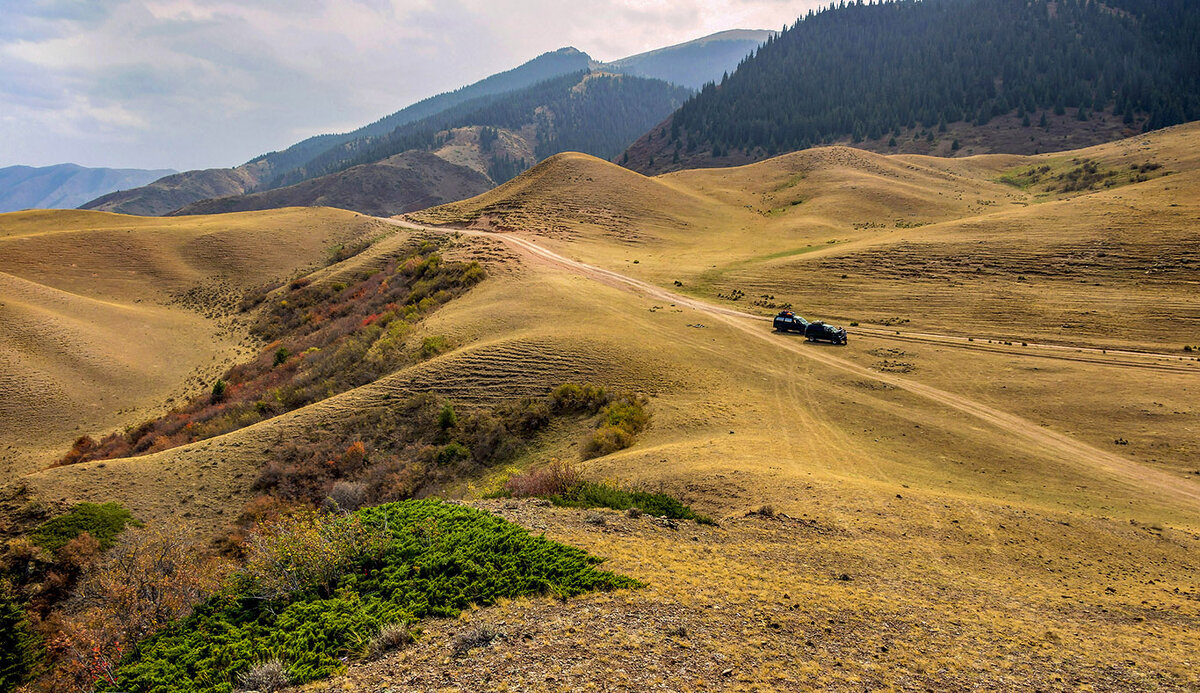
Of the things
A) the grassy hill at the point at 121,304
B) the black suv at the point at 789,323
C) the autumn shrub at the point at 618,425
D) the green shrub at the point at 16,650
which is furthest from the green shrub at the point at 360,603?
the grassy hill at the point at 121,304

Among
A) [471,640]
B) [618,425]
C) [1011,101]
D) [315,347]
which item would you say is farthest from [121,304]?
[1011,101]

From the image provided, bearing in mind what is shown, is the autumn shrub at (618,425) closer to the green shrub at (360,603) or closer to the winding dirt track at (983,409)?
the green shrub at (360,603)

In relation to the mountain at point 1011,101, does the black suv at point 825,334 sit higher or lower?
lower

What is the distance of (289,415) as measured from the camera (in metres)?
27.1

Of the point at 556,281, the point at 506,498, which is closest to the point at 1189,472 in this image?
the point at 506,498

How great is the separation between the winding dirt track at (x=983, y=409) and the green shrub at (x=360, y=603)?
18.5m

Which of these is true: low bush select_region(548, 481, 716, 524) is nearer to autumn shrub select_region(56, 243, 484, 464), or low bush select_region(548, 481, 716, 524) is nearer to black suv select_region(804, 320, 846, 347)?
autumn shrub select_region(56, 243, 484, 464)

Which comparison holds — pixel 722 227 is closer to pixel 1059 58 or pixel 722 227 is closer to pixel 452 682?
pixel 452 682

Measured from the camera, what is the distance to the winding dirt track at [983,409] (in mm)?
17278

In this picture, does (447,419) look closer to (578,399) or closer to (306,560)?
(578,399)

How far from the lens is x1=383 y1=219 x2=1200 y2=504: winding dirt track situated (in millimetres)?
17278

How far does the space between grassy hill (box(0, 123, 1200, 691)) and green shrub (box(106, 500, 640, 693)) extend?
58cm

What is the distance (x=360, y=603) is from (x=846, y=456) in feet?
55.9

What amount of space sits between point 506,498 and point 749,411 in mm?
12384
